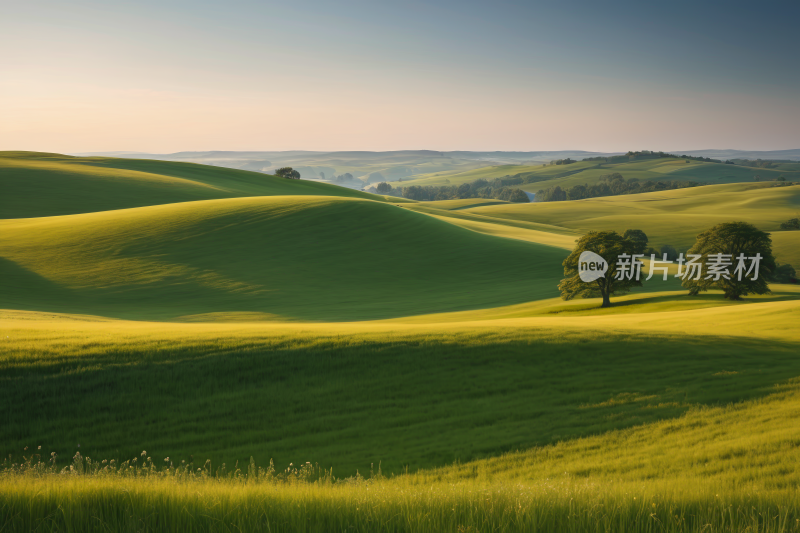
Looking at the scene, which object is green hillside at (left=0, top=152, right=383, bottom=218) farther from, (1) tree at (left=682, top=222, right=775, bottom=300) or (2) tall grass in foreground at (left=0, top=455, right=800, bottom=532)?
(2) tall grass in foreground at (left=0, top=455, right=800, bottom=532)

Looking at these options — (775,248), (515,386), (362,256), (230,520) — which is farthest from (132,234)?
(775,248)

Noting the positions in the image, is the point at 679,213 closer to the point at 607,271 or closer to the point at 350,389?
the point at 607,271

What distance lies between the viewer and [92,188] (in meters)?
80.5

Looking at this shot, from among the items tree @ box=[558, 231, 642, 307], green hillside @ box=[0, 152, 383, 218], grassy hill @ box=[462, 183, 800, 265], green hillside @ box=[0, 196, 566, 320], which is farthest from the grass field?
grassy hill @ box=[462, 183, 800, 265]

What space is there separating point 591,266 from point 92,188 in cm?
7896

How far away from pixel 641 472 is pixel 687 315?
72.5 feet

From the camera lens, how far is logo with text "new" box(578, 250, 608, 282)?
37594 mm

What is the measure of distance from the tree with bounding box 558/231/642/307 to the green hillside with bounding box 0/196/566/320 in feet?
13.1

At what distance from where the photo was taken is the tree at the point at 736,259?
1382 inches

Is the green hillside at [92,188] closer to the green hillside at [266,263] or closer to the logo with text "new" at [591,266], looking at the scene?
the green hillside at [266,263]

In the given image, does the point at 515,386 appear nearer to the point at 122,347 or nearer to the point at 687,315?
the point at 122,347

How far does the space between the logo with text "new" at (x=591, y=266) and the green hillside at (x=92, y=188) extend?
6682cm

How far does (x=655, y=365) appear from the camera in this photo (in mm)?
14273

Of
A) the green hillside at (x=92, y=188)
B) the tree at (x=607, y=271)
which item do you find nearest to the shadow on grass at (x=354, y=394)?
the tree at (x=607, y=271)
